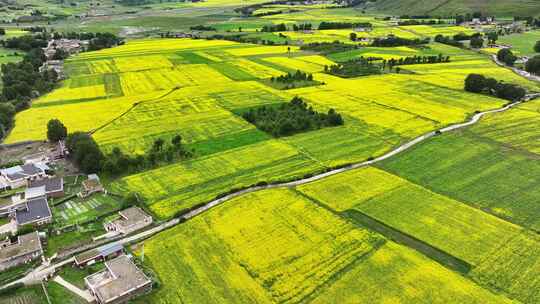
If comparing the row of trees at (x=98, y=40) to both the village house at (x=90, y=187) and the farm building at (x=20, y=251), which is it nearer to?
the village house at (x=90, y=187)

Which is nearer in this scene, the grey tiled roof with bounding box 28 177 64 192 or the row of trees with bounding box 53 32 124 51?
the grey tiled roof with bounding box 28 177 64 192

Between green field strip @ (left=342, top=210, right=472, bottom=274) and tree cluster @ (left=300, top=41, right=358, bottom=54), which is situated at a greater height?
tree cluster @ (left=300, top=41, right=358, bottom=54)

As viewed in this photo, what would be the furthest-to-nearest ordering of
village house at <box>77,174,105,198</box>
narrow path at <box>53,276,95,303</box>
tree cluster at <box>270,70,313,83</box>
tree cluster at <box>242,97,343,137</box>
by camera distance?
tree cluster at <box>270,70,313,83</box> < tree cluster at <box>242,97,343,137</box> < village house at <box>77,174,105,198</box> < narrow path at <box>53,276,95,303</box>

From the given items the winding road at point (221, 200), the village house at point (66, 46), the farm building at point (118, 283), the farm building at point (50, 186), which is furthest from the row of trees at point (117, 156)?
the village house at point (66, 46)

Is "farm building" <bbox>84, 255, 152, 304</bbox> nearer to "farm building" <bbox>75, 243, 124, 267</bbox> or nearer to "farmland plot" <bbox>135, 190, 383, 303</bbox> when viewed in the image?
"farmland plot" <bbox>135, 190, 383, 303</bbox>

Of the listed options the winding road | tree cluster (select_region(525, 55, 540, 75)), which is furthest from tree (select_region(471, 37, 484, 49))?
the winding road

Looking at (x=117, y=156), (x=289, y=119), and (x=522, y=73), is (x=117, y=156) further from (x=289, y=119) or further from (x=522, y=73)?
(x=522, y=73)
